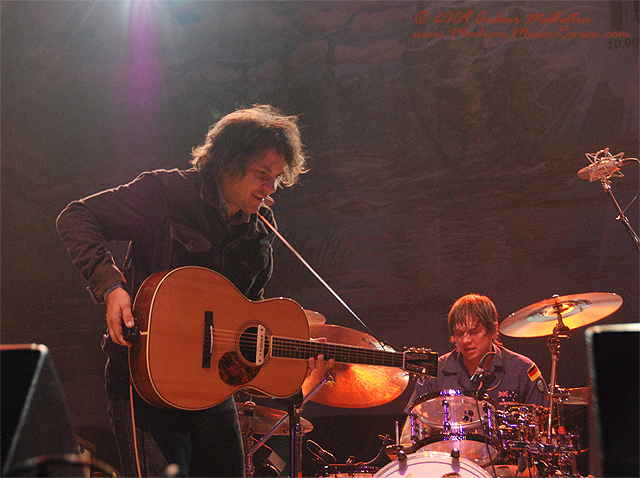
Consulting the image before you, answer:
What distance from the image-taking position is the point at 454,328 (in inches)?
163

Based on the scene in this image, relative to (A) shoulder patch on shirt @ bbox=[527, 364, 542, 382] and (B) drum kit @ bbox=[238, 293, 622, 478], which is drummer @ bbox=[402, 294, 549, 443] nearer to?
(A) shoulder patch on shirt @ bbox=[527, 364, 542, 382]

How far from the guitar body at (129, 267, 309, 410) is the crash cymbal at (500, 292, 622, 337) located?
1834 mm

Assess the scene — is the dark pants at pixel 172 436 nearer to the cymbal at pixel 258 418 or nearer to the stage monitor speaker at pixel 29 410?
the stage monitor speaker at pixel 29 410

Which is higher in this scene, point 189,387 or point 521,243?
point 521,243

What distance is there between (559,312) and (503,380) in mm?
653

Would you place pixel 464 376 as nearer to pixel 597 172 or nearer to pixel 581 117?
pixel 597 172

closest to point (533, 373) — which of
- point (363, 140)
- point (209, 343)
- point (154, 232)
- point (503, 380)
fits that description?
point (503, 380)

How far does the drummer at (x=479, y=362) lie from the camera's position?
3.79 metres

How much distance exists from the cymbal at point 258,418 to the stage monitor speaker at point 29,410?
8.50 ft

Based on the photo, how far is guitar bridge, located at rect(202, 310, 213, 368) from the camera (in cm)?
223

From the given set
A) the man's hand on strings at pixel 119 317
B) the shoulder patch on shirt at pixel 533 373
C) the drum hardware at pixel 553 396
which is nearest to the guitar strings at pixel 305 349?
the man's hand on strings at pixel 119 317

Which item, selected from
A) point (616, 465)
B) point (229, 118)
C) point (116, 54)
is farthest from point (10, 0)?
point (616, 465)

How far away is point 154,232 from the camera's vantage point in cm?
236

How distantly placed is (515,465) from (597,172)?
6.59ft
